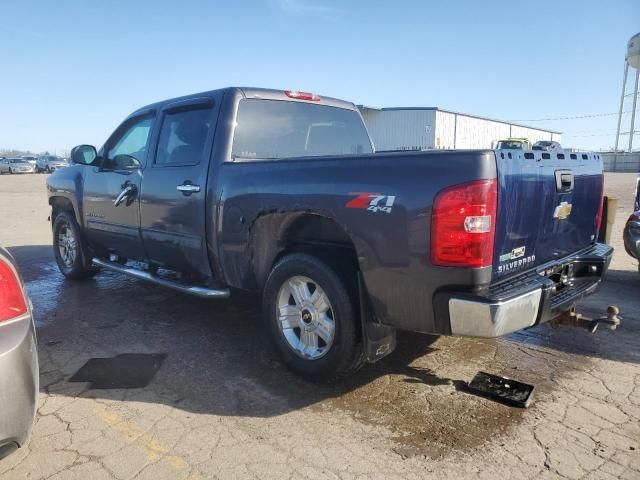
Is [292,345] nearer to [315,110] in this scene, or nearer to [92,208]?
[315,110]

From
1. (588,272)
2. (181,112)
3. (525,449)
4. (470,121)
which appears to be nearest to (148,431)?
(525,449)

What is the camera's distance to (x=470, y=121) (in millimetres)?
38719

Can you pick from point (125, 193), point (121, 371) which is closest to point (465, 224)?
point (121, 371)

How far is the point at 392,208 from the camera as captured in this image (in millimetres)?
2701

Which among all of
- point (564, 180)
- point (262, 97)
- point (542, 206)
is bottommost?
point (542, 206)

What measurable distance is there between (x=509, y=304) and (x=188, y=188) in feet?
8.71

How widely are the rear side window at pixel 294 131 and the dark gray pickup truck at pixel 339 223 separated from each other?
1 centimetres

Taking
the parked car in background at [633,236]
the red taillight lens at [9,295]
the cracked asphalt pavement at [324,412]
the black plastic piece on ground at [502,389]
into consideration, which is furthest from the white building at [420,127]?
the red taillight lens at [9,295]

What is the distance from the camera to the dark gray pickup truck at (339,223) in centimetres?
257

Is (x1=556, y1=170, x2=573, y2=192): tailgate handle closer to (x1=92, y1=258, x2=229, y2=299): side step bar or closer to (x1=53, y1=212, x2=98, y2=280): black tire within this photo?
(x1=92, y1=258, x2=229, y2=299): side step bar

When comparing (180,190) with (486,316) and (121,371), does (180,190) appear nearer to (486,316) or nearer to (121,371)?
(121,371)

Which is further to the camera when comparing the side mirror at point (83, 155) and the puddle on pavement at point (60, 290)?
the side mirror at point (83, 155)

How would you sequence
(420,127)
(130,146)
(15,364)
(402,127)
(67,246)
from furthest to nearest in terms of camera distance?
(402,127)
(420,127)
(67,246)
(130,146)
(15,364)

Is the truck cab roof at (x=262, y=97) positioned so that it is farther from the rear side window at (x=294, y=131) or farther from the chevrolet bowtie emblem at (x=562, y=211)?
the chevrolet bowtie emblem at (x=562, y=211)
